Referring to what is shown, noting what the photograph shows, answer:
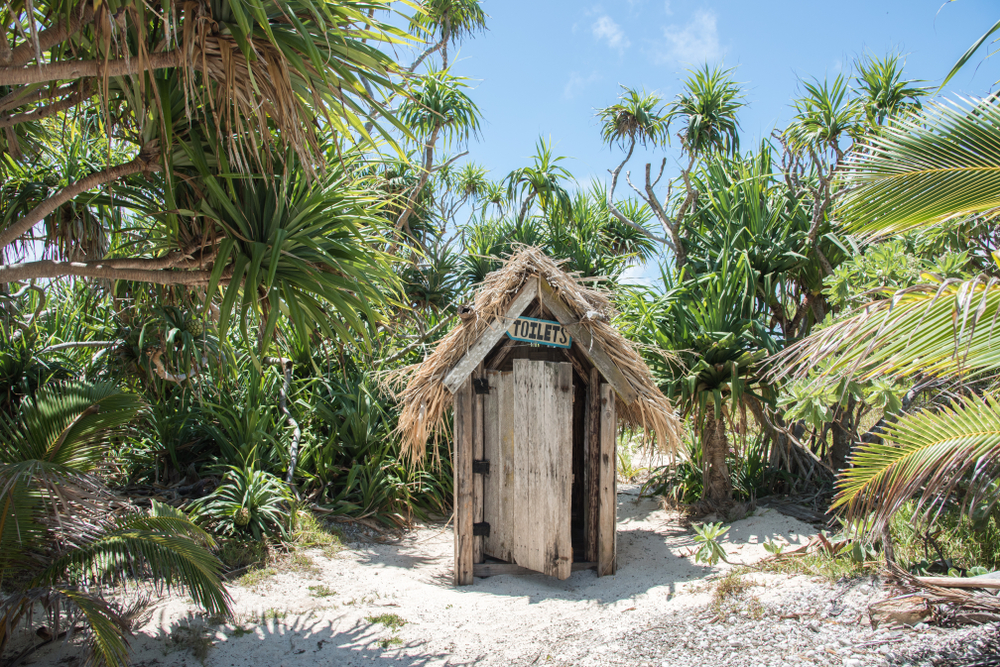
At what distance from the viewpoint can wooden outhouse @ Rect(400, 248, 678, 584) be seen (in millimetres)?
5141

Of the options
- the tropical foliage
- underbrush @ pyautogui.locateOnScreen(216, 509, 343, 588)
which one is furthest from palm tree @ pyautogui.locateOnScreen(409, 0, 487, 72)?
underbrush @ pyautogui.locateOnScreen(216, 509, 343, 588)

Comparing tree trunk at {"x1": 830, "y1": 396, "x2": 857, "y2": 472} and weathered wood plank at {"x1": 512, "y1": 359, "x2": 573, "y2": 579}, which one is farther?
tree trunk at {"x1": 830, "y1": 396, "x2": 857, "y2": 472}

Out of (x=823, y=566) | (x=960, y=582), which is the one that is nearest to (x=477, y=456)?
(x=823, y=566)

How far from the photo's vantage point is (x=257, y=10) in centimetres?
267

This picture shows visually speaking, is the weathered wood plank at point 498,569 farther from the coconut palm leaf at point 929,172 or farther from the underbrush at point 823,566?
the coconut palm leaf at point 929,172

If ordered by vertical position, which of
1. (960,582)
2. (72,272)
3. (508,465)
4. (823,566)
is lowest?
(823,566)

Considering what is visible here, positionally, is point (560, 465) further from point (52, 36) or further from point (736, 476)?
point (52, 36)

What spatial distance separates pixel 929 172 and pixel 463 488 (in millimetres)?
3850

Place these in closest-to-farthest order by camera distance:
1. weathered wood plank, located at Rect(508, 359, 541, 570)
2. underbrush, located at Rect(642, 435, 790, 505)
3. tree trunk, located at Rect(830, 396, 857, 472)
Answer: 1. weathered wood plank, located at Rect(508, 359, 541, 570)
2. tree trunk, located at Rect(830, 396, 857, 472)
3. underbrush, located at Rect(642, 435, 790, 505)

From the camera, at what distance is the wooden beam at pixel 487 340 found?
200 inches

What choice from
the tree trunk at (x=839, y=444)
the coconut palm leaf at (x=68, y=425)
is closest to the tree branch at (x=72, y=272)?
the coconut palm leaf at (x=68, y=425)

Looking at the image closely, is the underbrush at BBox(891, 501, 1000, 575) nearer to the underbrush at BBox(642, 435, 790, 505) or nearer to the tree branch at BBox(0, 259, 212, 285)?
the underbrush at BBox(642, 435, 790, 505)

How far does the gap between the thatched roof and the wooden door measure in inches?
17.8

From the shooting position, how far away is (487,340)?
16.8ft
